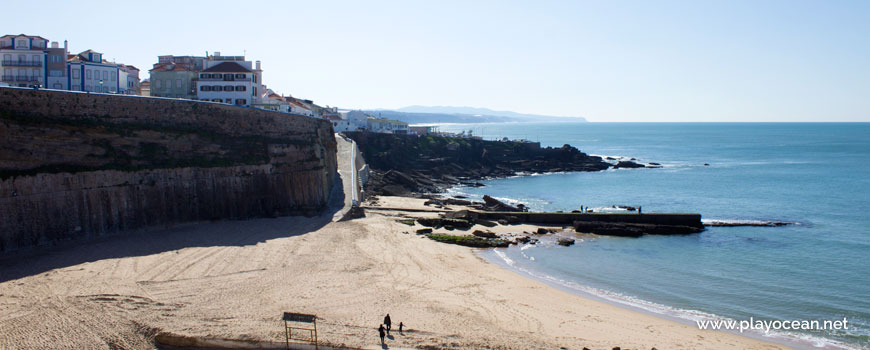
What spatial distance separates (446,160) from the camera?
2950 inches

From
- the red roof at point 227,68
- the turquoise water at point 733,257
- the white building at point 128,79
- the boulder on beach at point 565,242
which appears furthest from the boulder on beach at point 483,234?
the white building at point 128,79

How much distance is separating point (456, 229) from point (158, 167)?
1722cm

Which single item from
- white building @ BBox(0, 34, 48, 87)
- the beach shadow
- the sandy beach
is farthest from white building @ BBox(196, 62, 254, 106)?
the sandy beach

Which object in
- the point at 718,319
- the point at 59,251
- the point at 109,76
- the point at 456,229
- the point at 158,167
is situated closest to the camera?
the point at 718,319

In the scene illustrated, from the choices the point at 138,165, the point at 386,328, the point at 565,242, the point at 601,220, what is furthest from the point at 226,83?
the point at 386,328

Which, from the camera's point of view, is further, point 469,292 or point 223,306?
point 469,292

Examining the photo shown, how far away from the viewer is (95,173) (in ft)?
89.9

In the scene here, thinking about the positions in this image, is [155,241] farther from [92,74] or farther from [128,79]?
[128,79]

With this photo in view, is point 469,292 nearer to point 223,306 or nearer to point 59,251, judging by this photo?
point 223,306

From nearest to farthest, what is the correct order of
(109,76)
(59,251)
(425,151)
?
(59,251)
(109,76)
(425,151)

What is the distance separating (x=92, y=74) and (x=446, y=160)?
42227 mm

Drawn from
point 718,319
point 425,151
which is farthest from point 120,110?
point 425,151

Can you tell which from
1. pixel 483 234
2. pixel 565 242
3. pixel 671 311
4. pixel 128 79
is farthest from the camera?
pixel 128 79

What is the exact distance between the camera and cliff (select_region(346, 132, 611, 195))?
197 ft
